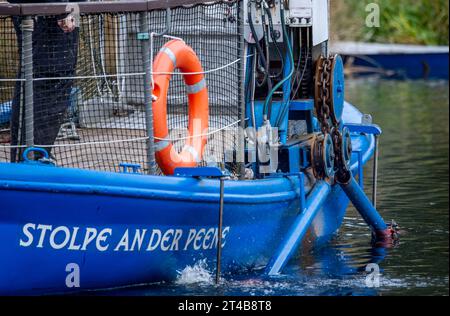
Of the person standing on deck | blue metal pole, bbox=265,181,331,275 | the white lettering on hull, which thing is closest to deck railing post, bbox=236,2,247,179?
blue metal pole, bbox=265,181,331,275

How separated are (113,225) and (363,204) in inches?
106

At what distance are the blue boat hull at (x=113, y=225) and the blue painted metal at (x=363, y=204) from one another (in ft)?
3.30

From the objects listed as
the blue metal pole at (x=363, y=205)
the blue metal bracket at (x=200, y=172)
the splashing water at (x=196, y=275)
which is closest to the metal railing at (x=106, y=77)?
the blue metal bracket at (x=200, y=172)

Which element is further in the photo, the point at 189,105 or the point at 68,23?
the point at 189,105

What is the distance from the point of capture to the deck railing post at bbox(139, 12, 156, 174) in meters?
6.85

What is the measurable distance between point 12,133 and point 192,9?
150 cm

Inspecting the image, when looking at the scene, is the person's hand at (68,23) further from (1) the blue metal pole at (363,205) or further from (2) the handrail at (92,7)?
(1) the blue metal pole at (363,205)

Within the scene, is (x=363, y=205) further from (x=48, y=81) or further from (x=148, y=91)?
(x=48, y=81)

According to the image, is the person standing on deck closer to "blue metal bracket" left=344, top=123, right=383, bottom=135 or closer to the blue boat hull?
the blue boat hull

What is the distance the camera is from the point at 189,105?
7461mm

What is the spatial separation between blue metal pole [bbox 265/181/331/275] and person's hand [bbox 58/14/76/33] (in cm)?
204

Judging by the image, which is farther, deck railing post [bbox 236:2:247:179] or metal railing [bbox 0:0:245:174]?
deck railing post [bbox 236:2:247:179]

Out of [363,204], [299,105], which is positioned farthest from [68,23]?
[363,204]
